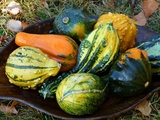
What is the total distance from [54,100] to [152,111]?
584 millimetres

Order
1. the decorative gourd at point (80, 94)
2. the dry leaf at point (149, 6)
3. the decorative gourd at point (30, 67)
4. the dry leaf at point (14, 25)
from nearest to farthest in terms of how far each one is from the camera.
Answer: the decorative gourd at point (80, 94) < the decorative gourd at point (30, 67) < the dry leaf at point (14, 25) < the dry leaf at point (149, 6)

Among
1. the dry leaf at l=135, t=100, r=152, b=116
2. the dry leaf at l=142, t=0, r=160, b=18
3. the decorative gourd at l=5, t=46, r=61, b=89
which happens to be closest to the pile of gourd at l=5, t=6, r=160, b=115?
the decorative gourd at l=5, t=46, r=61, b=89

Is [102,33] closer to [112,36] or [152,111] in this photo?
[112,36]

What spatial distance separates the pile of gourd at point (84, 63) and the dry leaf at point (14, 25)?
0.62 metres

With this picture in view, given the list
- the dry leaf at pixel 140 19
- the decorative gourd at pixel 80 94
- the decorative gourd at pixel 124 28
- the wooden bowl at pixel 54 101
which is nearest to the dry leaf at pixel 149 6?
the dry leaf at pixel 140 19

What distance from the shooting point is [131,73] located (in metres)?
1.68

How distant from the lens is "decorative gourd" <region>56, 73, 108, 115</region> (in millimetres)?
1604

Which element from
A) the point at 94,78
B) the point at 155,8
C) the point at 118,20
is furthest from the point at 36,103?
the point at 155,8

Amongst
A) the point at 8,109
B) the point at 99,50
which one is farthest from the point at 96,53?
the point at 8,109

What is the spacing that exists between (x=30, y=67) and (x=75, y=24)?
1.20 ft

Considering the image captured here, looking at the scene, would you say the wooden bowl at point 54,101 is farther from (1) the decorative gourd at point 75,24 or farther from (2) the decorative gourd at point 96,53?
(1) the decorative gourd at point 75,24

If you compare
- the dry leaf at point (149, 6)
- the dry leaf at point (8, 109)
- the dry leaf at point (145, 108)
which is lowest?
the dry leaf at point (8, 109)

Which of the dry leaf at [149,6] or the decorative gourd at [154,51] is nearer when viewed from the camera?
the decorative gourd at [154,51]

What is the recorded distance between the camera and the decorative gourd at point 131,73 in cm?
168
